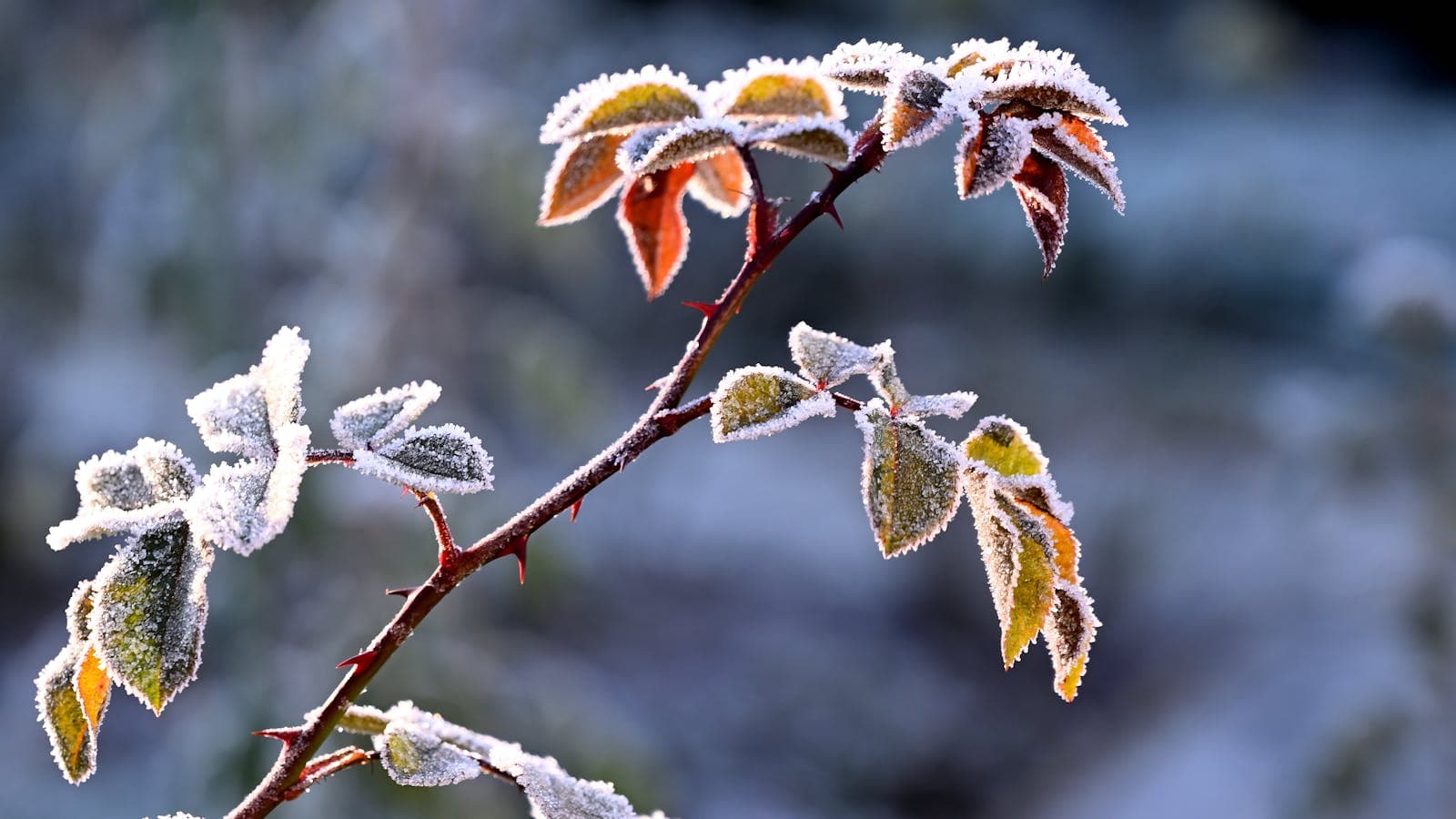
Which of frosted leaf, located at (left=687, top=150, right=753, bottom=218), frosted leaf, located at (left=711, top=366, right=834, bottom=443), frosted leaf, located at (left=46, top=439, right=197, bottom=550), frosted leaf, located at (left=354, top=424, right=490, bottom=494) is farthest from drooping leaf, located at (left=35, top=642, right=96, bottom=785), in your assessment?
frosted leaf, located at (left=687, top=150, right=753, bottom=218)

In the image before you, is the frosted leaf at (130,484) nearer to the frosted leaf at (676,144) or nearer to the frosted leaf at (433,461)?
the frosted leaf at (433,461)

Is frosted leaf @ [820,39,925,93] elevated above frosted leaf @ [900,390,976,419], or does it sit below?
above

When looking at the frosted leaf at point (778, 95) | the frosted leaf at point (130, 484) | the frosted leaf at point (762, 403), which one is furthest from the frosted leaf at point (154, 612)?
the frosted leaf at point (778, 95)

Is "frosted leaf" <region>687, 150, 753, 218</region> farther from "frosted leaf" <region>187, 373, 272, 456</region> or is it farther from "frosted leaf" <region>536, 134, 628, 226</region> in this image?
"frosted leaf" <region>187, 373, 272, 456</region>

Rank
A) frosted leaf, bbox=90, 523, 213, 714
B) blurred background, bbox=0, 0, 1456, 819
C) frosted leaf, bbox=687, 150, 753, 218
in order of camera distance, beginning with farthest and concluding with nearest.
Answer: blurred background, bbox=0, 0, 1456, 819
frosted leaf, bbox=687, 150, 753, 218
frosted leaf, bbox=90, 523, 213, 714

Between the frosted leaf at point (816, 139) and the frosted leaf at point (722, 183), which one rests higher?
the frosted leaf at point (722, 183)

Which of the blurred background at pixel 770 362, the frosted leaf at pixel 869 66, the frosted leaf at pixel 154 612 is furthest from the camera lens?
the blurred background at pixel 770 362
